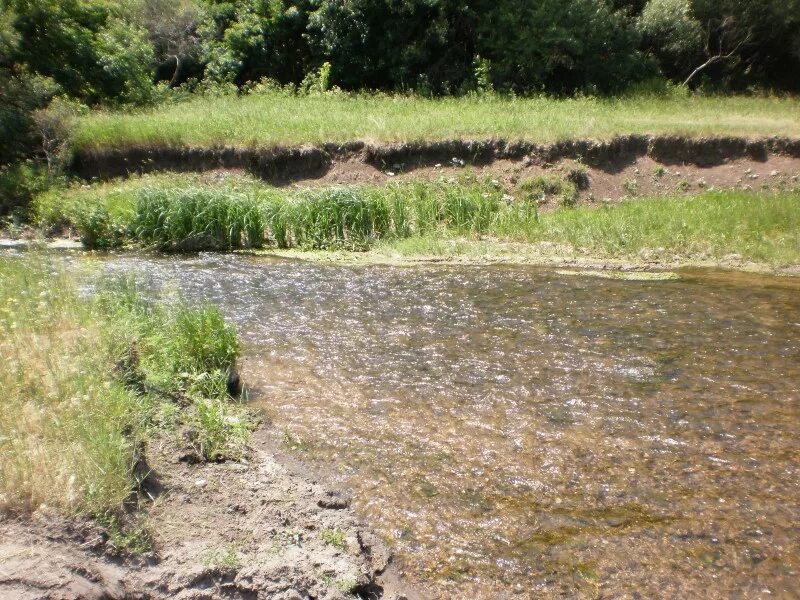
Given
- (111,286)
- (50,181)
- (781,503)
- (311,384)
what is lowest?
(781,503)

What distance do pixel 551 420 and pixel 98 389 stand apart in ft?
12.7

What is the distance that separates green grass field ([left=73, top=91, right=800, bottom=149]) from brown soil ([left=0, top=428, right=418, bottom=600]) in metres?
15.0

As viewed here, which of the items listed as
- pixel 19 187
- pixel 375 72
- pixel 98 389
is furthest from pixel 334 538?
pixel 375 72

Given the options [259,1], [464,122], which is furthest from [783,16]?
[259,1]

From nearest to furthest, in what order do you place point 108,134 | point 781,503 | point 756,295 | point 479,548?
point 479,548
point 781,503
point 756,295
point 108,134

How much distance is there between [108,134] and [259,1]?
11741 mm

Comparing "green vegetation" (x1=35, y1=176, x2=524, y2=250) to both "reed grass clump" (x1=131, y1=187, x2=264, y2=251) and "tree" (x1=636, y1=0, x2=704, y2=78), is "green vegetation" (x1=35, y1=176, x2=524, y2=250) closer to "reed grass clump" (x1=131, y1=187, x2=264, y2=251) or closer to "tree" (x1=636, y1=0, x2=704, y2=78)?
"reed grass clump" (x1=131, y1=187, x2=264, y2=251)

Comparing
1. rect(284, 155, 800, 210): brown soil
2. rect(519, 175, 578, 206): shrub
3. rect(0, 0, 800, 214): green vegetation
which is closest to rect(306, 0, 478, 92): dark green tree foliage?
rect(0, 0, 800, 214): green vegetation

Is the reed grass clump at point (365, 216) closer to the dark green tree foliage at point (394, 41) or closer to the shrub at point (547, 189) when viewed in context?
the shrub at point (547, 189)

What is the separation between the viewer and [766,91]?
27.1 meters

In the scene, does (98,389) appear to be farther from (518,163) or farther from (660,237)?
(518,163)

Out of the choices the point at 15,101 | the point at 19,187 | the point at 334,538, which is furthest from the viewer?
the point at 15,101

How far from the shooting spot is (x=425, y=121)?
20.0m

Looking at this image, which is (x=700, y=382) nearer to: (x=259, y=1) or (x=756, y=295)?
(x=756, y=295)
